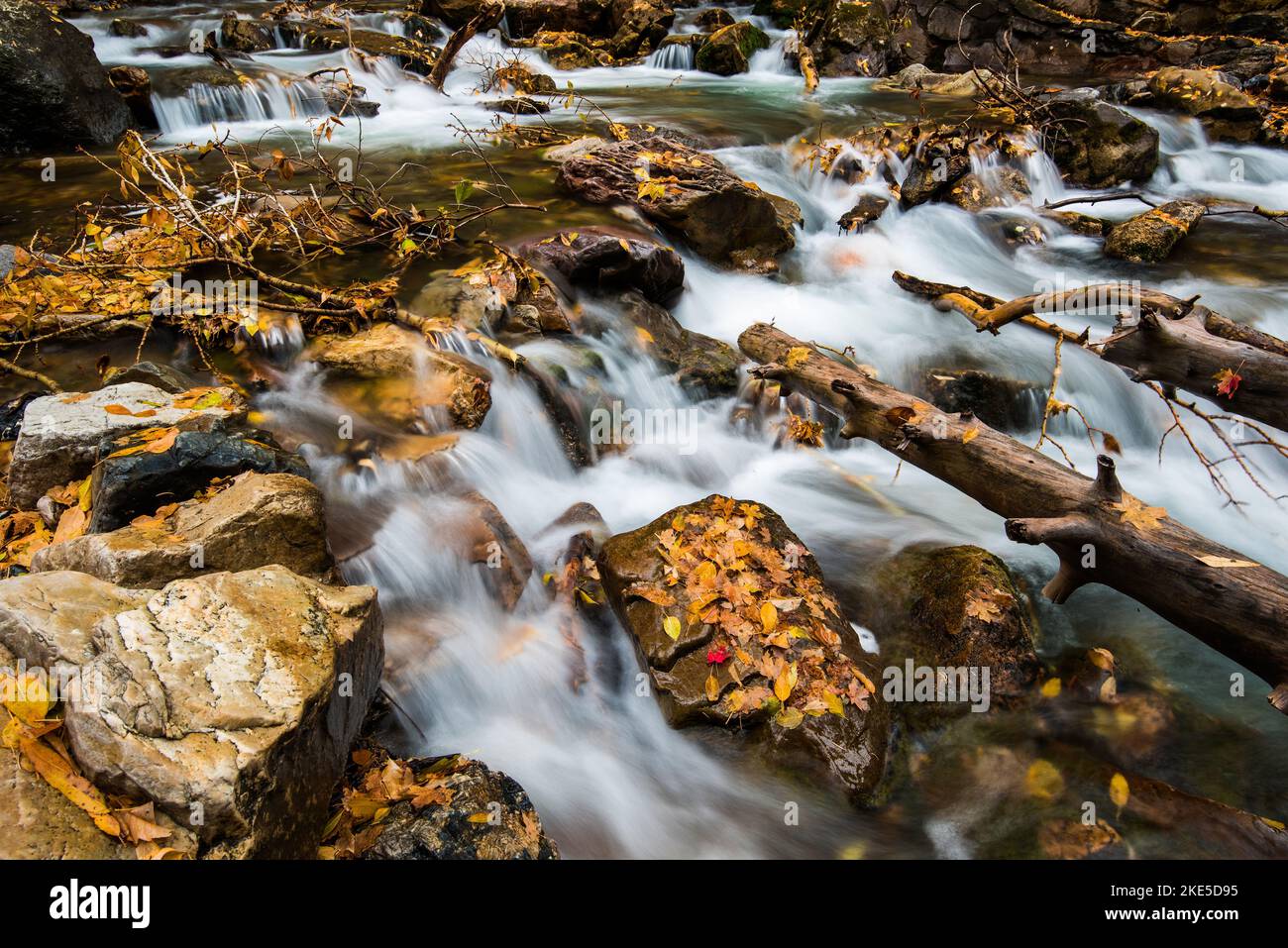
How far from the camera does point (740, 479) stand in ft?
20.5

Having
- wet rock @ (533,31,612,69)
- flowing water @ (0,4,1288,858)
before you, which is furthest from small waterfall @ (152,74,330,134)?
wet rock @ (533,31,612,69)

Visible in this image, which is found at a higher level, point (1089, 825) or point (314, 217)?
point (314, 217)

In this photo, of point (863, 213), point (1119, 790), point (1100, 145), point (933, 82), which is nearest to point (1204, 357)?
point (1119, 790)

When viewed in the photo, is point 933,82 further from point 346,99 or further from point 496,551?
point 496,551

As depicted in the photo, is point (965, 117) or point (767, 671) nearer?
point (767, 671)

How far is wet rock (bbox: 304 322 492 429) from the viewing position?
530cm

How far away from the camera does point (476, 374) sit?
219 inches

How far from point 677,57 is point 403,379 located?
Answer: 1453 centimetres

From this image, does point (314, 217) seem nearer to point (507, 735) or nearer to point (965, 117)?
point (507, 735)

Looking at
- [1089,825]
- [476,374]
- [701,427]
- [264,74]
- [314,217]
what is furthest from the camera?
[264,74]

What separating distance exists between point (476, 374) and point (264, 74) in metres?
10.3

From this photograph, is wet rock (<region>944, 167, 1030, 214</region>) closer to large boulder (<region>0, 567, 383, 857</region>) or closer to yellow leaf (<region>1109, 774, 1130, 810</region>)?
yellow leaf (<region>1109, 774, 1130, 810</region>)

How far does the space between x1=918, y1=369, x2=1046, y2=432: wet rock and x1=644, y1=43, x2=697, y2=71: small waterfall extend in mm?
12972
